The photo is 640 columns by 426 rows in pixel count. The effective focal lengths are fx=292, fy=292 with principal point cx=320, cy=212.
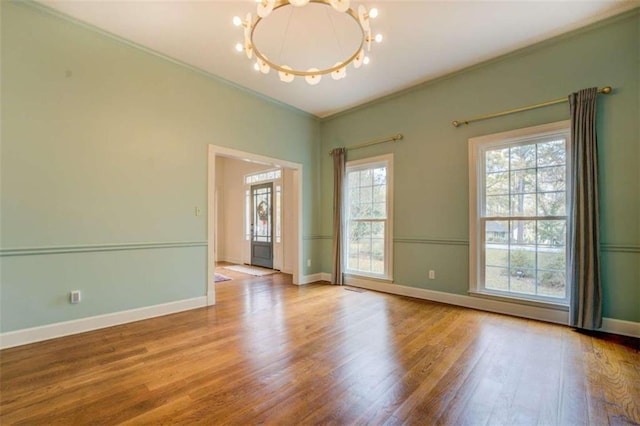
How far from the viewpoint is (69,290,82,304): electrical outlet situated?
9.30ft

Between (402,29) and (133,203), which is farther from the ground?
(402,29)

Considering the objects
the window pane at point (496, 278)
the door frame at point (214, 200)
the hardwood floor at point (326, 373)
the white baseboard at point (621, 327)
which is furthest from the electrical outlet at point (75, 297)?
the white baseboard at point (621, 327)

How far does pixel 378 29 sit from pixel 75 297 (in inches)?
158

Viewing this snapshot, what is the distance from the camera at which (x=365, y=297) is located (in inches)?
167

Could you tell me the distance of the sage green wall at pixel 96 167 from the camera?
8.50 ft

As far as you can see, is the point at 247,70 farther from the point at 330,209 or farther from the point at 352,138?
the point at 330,209

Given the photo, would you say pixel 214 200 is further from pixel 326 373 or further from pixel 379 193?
pixel 326 373

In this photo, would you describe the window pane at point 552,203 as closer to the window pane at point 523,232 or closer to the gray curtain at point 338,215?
the window pane at point 523,232

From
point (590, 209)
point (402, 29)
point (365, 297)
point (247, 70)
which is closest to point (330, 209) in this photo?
point (365, 297)

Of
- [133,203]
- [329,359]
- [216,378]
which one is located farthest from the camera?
[133,203]

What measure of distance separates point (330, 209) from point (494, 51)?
3.28 m

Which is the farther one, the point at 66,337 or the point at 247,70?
the point at 247,70

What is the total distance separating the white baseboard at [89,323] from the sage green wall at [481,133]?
2700mm

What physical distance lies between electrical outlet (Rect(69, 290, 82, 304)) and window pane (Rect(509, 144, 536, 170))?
16.1 feet
